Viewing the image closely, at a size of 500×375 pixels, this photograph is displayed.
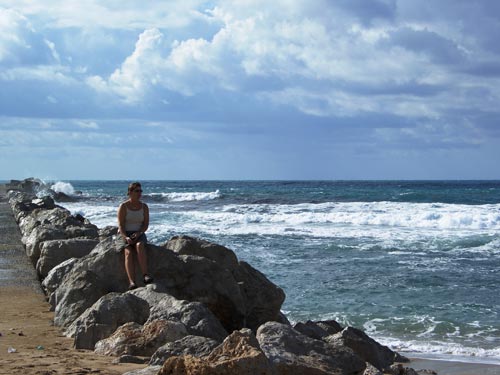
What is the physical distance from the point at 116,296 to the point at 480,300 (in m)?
7.30

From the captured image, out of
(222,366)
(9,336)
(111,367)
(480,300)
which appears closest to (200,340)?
(111,367)

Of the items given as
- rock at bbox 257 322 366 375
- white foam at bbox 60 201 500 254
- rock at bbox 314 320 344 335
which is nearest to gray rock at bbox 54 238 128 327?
rock at bbox 314 320 344 335

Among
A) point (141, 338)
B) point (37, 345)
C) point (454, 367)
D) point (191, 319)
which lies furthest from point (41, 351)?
point (454, 367)

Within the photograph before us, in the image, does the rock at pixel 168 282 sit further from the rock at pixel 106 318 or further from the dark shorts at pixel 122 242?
the rock at pixel 106 318

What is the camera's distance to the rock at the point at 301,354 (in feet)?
16.4

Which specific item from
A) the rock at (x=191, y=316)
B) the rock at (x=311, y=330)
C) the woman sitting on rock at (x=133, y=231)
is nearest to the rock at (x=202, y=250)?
the woman sitting on rock at (x=133, y=231)

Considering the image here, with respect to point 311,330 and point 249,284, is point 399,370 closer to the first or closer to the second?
point 311,330

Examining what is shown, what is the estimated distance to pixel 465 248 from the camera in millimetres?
19906

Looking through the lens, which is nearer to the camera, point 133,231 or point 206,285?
point 206,285

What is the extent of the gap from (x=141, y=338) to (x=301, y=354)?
129 centimetres

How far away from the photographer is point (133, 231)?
848 cm

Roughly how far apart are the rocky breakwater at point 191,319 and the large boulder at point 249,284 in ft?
0.04

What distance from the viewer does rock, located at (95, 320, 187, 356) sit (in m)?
5.78

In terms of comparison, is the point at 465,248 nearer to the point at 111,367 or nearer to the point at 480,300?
the point at 480,300
